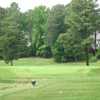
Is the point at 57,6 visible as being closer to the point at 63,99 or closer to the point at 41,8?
the point at 41,8

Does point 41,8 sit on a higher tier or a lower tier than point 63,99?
higher

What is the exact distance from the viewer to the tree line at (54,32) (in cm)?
8612

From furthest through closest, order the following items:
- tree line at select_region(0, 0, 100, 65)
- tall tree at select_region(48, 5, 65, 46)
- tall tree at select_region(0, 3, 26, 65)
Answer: tall tree at select_region(48, 5, 65, 46) < tall tree at select_region(0, 3, 26, 65) < tree line at select_region(0, 0, 100, 65)

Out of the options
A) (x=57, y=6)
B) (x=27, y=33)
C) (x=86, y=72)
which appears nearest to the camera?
(x=86, y=72)

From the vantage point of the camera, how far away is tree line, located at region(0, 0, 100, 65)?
3391 inches

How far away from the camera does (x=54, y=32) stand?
111m

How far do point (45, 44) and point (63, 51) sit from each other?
33.9ft

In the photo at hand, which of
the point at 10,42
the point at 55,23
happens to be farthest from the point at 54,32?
the point at 10,42

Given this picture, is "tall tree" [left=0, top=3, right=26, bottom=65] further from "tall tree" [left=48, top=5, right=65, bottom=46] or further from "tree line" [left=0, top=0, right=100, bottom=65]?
"tall tree" [left=48, top=5, right=65, bottom=46]

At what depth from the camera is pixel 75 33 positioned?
290 ft

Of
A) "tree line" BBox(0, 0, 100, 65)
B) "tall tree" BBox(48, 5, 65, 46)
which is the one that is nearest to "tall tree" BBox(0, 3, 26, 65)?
"tree line" BBox(0, 0, 100, 65)

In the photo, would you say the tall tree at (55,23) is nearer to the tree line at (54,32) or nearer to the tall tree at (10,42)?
the tree line at (54,32)

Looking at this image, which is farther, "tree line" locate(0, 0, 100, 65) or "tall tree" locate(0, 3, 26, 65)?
"tall tree" locate(0, 3, 26, 65)

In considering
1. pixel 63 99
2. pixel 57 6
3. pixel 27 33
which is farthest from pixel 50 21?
pixel 63 99
